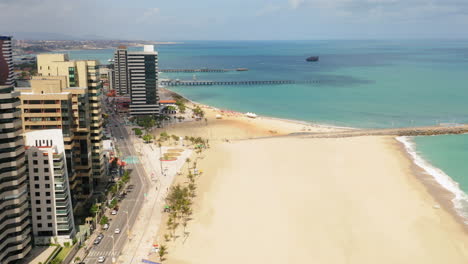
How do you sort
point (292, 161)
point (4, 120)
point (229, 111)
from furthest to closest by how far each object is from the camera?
point (229, 111)
point (292, 161)
point (4, 120)

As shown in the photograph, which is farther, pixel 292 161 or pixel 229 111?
pixel 229 111

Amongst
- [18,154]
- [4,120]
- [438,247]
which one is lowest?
[438,247]

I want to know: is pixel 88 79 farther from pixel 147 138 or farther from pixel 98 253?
pixel 147 138

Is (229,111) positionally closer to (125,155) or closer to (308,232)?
(125,155)

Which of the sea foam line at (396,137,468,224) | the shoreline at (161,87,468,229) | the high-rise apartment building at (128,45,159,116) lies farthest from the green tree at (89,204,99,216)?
the high-rise apartment building at (128,45,159,116)

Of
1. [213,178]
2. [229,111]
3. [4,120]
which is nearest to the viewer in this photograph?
[4,120]

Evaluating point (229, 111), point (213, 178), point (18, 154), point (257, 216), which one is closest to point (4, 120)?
point (18, 154)

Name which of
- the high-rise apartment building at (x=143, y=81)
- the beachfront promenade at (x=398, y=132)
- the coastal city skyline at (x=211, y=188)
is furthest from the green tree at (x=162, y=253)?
the high-rise apartment building at (x=143, y=81)
